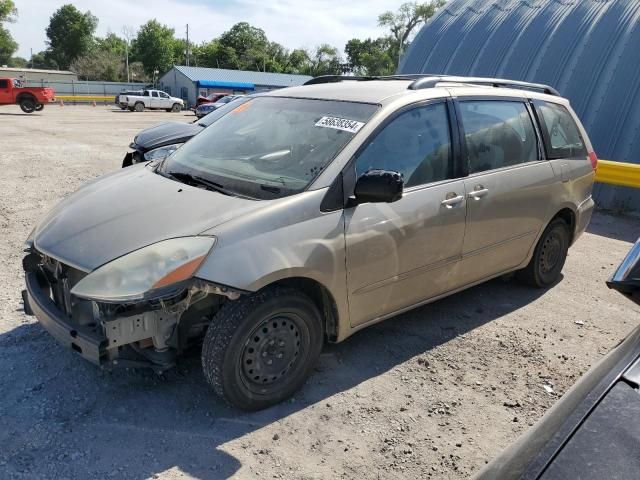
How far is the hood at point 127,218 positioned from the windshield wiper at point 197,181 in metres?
0.06

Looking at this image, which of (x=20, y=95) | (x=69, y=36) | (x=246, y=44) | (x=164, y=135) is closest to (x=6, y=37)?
(x=69, y=36)

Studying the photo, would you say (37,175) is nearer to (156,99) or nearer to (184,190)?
(184,190)

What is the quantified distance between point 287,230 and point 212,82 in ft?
173

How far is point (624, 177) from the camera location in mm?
8445

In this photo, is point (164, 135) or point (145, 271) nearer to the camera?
point (145, 271)

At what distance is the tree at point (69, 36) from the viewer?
76125mm

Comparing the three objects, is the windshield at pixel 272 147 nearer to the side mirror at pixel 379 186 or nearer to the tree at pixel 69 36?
the side mirror at pixel 379 186

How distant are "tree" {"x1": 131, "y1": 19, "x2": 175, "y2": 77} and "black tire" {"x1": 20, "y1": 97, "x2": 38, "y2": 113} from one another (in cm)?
5047

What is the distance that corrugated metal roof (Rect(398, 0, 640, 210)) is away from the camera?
10.1 m

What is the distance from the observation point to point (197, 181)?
3449 millimetres

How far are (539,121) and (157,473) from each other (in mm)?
4128

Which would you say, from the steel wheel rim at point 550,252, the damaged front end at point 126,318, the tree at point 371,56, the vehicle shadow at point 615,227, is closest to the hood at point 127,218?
the damaged front end at point 126,318

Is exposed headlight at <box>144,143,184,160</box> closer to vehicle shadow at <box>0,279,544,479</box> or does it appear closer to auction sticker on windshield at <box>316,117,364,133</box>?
vehicle shadow at <box>0,279,544,479</box>

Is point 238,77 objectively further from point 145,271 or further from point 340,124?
point 145,271
